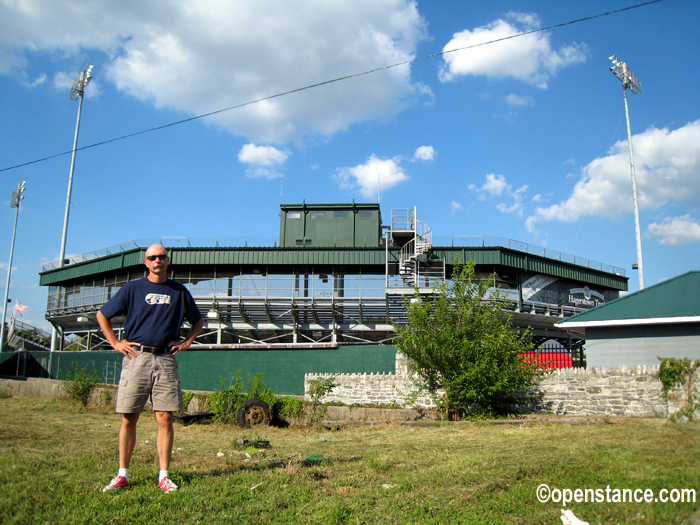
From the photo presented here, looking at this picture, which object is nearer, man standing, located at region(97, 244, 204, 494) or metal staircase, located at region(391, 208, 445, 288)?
man standing, located at region(97, 244, 204, 494)

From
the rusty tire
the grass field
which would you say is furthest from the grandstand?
the grass field

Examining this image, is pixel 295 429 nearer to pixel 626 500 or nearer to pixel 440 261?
pixel 626 500

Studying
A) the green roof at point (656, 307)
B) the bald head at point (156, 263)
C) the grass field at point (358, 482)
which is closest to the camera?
the grass field at point (358, 482)

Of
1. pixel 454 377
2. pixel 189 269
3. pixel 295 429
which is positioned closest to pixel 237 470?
pixel 295 429

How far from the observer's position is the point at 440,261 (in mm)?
31250

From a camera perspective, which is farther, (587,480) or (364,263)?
(364,263)

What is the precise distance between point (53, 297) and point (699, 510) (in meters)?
44.2

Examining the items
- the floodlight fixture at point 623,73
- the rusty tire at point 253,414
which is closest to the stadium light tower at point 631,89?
the floodlight fixture at point 623,73

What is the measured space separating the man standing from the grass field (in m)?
0.40

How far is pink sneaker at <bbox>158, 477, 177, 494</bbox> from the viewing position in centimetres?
445

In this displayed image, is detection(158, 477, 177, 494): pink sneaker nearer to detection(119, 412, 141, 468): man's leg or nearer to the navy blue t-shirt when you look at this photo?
detection(119, 412, 141, 468): man's leg

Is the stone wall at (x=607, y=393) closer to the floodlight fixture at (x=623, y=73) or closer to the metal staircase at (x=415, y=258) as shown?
the metal staircase at (x=415, y=258)

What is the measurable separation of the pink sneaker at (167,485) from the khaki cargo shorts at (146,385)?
61cm

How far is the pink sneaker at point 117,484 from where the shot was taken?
4.43 metres
